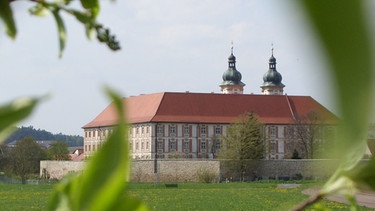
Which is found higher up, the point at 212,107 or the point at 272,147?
the point at 212,107

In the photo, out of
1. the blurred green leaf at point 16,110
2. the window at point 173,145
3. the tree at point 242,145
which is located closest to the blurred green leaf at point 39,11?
the blurred green leaf at point 16,110

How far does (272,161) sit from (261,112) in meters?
9.57

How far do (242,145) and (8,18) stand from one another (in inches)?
1701

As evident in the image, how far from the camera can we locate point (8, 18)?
0.36 metres

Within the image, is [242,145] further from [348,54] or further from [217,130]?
[348,54]

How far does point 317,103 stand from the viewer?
20cm

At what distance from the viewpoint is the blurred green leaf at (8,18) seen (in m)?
0.34

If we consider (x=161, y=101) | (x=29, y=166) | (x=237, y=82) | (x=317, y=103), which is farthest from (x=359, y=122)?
(x=237, y=82)

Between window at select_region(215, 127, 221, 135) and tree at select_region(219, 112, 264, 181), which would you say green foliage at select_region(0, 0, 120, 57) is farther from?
window at select_region(215, 127, 221, 135)

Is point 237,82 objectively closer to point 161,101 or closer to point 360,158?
point 161,101

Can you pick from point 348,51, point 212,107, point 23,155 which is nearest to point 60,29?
point 348,51

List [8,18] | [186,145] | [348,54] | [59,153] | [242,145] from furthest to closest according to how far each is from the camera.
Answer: [186,145] → [59,153] → [242,145] → [8,18] → [348,54]

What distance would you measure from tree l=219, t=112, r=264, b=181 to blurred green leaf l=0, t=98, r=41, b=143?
40277 mm

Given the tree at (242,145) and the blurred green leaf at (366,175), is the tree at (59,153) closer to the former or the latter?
the tree at (242,145)
